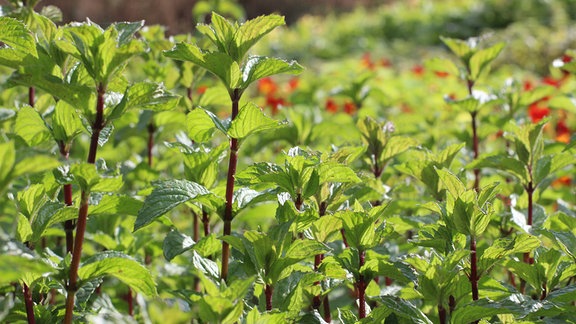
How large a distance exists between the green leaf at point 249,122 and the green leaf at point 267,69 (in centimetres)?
7

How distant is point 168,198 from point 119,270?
0.15m

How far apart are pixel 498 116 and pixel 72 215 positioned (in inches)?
62.8

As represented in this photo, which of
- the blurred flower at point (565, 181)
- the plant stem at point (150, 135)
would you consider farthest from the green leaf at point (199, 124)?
the blurred flower at point (565, 181)

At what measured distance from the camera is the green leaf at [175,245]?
1341 millimetres

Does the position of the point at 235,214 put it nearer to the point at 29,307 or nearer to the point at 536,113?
the point at 29,307

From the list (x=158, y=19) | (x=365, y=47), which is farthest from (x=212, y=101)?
(x=365, y=47)

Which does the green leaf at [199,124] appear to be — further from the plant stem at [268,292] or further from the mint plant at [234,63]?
the plant stem at [268,292]

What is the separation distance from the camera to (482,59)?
211cm

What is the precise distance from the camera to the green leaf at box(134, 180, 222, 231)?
1173 millimetres

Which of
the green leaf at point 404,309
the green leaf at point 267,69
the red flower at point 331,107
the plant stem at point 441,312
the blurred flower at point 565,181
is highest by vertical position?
the green leaf at point 267,69

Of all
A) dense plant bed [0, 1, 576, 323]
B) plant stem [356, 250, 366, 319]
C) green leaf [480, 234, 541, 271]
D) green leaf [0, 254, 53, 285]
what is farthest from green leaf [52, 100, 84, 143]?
green leaf [480, 234, 541, 271]

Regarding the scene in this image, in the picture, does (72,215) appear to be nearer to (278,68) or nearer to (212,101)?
(278,68)

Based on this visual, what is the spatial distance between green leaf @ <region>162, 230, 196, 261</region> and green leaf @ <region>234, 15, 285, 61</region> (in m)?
0.39

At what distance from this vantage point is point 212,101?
197 cm
